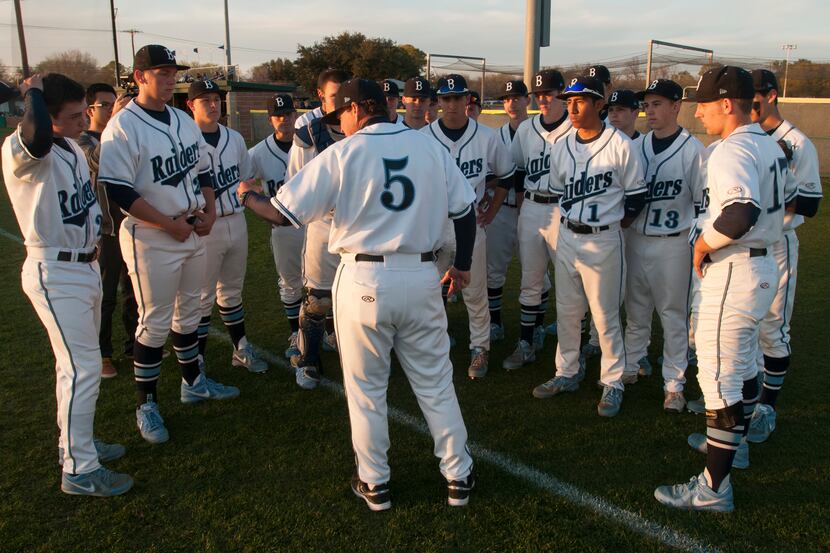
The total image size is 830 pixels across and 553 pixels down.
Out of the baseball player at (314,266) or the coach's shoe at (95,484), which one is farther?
the baseball player at (314,266)

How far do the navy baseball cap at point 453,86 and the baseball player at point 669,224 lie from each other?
1.32 m

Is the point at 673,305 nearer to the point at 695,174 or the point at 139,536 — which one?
the point at 695,174

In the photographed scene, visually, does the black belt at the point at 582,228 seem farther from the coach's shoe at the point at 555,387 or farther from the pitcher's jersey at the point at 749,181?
the coach's shoe at the point at 555,387

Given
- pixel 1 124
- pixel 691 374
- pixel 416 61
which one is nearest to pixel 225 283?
pixel 691 374

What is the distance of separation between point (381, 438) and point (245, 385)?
1.91m

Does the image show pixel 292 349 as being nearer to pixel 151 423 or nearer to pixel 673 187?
pixel 151 423

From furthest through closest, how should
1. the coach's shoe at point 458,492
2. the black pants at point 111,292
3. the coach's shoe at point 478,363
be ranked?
the black pants at point 111,292
the coach's shoe at point 478,363
the coach's shoe at point 458,492

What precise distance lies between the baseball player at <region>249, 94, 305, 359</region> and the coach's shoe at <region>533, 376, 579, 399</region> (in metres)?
2.02

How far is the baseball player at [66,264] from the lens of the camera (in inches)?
121

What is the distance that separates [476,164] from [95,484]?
10.8 ft

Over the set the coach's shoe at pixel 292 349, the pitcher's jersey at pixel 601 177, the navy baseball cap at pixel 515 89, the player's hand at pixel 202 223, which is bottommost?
the coach's shoe at pixel 292 349

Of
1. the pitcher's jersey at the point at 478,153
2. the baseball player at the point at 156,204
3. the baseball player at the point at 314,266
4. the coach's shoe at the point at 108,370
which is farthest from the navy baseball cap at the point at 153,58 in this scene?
the coach's shoe at the point at 108,370

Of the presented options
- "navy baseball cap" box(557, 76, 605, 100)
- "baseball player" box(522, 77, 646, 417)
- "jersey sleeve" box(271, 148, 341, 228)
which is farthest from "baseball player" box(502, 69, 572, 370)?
"jersey sleeve" box(271, 148, 341, 228)

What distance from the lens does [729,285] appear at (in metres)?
3.08
